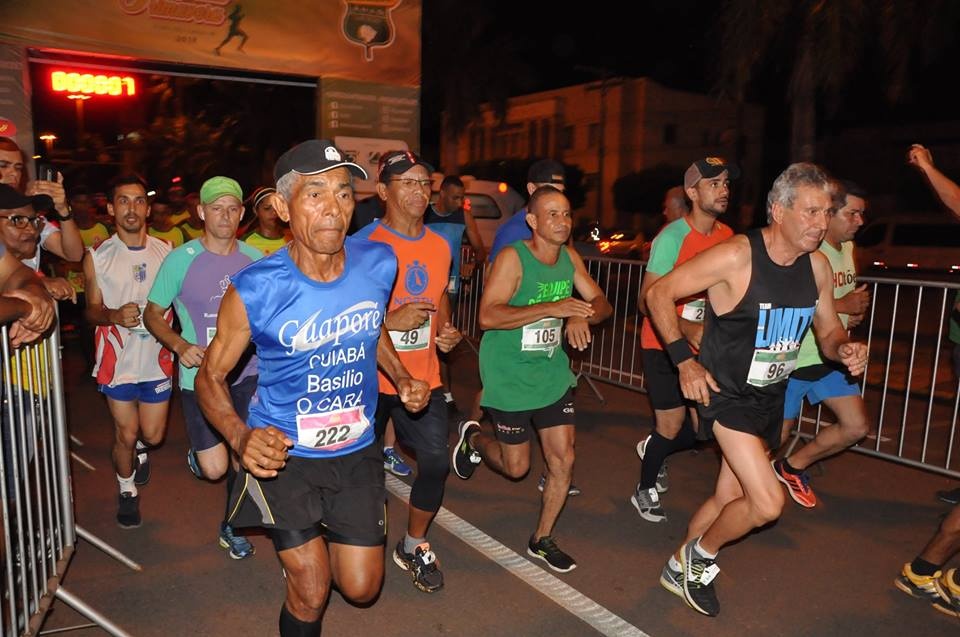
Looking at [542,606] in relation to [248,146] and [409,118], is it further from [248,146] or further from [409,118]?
[248,146]

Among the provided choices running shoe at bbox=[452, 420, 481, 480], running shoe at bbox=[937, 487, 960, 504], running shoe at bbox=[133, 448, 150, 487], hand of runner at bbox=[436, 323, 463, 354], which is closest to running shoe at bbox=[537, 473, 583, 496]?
running shoe at bbox=[452, 420, 481, 480]

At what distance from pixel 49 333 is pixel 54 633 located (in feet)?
4.65

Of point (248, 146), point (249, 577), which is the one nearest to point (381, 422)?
point (249, 577)

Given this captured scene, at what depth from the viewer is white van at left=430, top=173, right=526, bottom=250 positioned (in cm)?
1756

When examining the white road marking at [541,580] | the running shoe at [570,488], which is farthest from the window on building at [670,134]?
the white road marking at [541,580]

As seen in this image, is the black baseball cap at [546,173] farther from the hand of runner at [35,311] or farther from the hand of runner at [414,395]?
the hand of runner at [35,311]

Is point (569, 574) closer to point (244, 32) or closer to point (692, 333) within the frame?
point (692, 333)

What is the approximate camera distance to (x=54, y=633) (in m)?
3.84

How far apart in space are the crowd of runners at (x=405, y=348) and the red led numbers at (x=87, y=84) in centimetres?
630

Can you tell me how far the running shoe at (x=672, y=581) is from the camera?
434cm

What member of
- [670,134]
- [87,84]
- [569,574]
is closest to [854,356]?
[569,574]

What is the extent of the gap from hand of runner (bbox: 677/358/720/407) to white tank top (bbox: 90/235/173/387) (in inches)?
125

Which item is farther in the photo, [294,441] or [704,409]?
[704,409]

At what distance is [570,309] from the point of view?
4.36m
